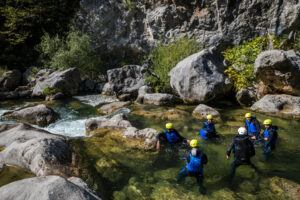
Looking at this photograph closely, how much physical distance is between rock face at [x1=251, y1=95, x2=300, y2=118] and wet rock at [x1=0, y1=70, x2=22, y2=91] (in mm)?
19217

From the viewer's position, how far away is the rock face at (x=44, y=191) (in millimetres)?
2785

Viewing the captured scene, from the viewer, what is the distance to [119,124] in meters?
8.13

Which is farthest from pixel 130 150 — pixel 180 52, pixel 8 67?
pixel 8 67

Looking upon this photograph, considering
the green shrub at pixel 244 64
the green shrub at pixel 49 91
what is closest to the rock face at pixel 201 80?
the green shrub at pixel 244 64

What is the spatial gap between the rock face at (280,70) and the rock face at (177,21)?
19.7 feet

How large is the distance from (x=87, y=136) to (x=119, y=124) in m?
1.34

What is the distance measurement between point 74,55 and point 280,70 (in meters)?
15.5

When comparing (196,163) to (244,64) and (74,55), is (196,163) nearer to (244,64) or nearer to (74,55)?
(244,64)

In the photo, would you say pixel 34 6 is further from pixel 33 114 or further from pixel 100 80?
pixel 33 114

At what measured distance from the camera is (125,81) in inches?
603

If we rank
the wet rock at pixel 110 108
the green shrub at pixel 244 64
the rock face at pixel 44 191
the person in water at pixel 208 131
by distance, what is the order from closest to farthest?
the rock face at pixel 44 191 < the person in water at pixel 208 131 < the green shrub at pixel 244 64 < the wet rock at pixel 110 108

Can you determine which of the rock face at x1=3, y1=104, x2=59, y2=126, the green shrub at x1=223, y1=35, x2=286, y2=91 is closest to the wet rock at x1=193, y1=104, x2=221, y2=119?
the green shrub at x1=223, y1=35, x2=286, y2=91

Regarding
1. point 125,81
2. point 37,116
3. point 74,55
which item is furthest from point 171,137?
point 74,55

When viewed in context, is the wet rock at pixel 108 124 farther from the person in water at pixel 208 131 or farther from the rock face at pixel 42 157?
the person in water at pixel 208 131
